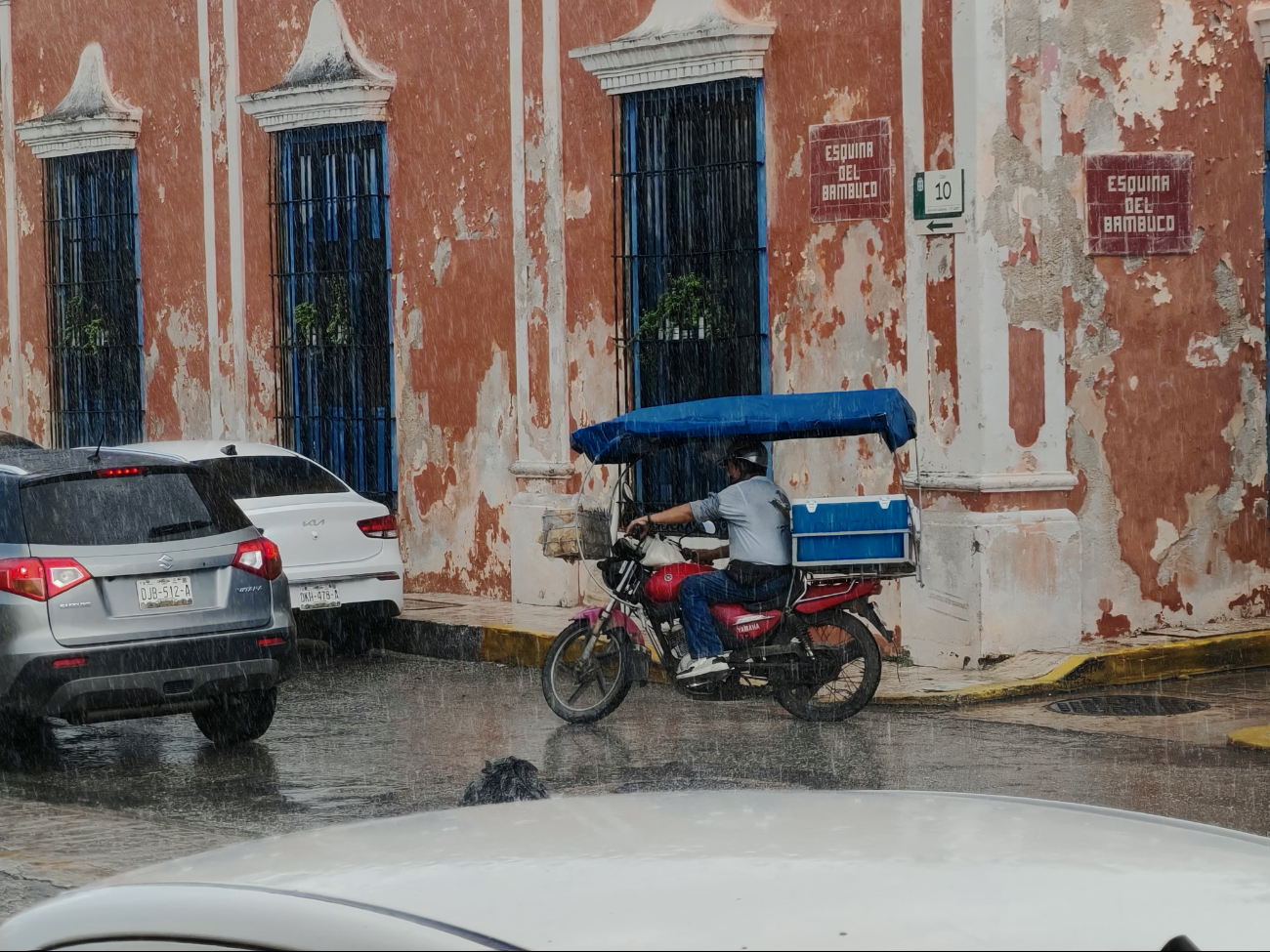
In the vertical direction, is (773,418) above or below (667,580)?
above

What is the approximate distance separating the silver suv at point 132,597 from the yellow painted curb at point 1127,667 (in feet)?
11.4

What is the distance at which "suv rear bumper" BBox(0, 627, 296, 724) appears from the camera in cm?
879

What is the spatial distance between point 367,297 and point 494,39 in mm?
2493

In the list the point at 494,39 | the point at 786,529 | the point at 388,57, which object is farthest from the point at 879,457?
the point at 388,57

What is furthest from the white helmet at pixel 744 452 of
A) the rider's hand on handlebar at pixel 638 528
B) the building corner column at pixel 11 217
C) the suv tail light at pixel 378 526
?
the building corner column at pixel 11 217

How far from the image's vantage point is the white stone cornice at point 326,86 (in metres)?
15.5

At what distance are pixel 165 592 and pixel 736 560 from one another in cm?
294

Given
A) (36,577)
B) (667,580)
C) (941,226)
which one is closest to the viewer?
(36,577)

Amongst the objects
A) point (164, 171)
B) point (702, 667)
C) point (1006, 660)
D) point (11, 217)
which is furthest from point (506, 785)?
point (11, 217)

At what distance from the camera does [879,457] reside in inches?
484

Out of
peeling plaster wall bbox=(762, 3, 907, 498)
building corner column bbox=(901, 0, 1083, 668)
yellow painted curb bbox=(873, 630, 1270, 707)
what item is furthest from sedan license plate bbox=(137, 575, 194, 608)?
peeling plaster wall bbox=(762, 3, 907, 498)

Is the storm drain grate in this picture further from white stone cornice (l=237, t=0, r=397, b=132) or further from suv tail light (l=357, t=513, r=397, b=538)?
white stone cornice (l=237, t=0, r=397, b=132)

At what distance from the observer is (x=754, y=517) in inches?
402

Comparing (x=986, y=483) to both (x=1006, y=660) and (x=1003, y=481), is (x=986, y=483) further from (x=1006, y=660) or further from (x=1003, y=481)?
(x=1006, y=660)
